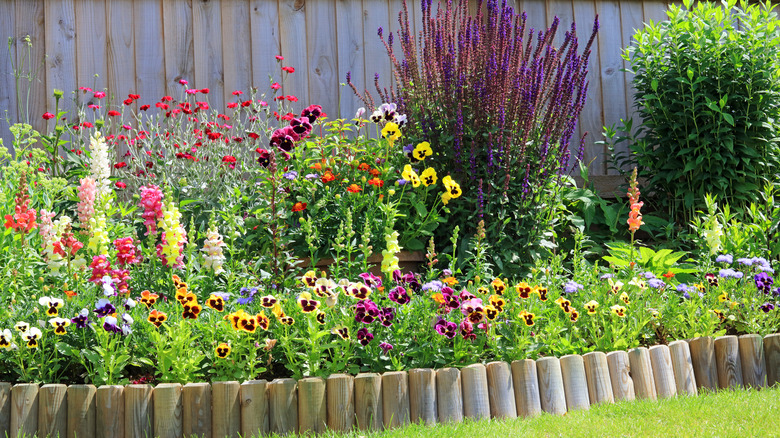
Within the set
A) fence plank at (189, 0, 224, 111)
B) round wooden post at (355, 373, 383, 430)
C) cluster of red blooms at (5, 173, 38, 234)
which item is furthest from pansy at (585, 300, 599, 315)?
fence plank at (189, 0, 224, 111)

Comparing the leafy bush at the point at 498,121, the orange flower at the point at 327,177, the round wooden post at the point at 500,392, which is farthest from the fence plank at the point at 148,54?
the round wooden post at the point at 500,392

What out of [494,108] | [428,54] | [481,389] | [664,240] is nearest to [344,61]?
[428,54]

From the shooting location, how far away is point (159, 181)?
156 inches

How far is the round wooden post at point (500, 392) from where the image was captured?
2463 mm

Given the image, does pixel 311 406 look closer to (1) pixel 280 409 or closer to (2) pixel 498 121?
(1) pixel 280 409

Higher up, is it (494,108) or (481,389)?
(494,108)

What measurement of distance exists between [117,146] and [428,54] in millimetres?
2055

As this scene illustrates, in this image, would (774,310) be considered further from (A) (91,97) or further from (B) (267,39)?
(A) (91,97)

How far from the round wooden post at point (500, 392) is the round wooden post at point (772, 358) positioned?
121 cm

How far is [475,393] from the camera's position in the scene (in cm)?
243

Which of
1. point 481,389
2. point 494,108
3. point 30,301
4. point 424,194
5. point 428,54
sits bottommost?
point 481,389

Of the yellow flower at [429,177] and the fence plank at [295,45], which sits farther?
the fence plank at [295,45]

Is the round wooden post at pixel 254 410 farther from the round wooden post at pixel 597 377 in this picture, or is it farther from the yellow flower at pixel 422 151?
the yellow flower at pixel 422 151

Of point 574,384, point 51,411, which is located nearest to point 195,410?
point 51,411
